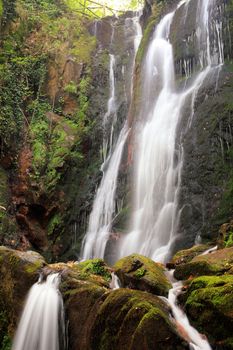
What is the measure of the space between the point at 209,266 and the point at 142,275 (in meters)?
1.29

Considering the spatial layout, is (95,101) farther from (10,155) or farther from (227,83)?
(227,83)

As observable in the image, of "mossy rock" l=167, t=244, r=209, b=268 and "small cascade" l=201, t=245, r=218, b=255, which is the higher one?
"small cascade" l=201, t=245, r=218, b=255

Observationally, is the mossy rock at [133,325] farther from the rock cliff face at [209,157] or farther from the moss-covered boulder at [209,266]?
the rock cliff face at [209,157]

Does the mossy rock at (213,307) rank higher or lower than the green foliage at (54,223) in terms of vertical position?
lower

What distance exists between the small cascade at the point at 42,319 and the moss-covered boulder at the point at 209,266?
2450mm

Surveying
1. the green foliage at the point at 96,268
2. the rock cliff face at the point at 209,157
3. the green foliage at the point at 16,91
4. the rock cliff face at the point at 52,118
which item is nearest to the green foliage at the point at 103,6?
the rock cliff face at the point at 52,118

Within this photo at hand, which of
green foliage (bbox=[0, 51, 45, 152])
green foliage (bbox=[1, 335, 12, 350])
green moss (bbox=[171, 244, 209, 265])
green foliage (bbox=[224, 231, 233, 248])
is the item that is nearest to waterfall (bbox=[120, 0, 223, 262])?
green moss (bbox=[171, 244, 209, 265])

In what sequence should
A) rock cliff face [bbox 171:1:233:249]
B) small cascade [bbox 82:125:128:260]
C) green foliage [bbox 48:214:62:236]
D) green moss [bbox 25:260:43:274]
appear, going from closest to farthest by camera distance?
green moss [bbox 25:260:43:274] < rock cliff face [bbox 171:1:233:249] < small cascade [bbox 82:125:128:260] < green foliage [bbox 48:214:62:236]

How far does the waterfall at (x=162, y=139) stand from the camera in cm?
1197

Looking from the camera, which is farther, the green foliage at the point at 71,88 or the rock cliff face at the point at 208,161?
the green foliage at the point at 71,88

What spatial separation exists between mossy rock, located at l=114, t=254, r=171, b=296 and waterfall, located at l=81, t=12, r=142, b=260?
17.1 ft

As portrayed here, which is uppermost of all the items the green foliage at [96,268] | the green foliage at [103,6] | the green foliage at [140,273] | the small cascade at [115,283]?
the green foliage at [103,6]

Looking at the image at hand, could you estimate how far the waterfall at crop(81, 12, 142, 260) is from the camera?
14070 mm

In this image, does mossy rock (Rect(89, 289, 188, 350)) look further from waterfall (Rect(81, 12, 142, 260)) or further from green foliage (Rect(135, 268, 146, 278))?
waterfall (Rect(81, 12, 142, 260))
